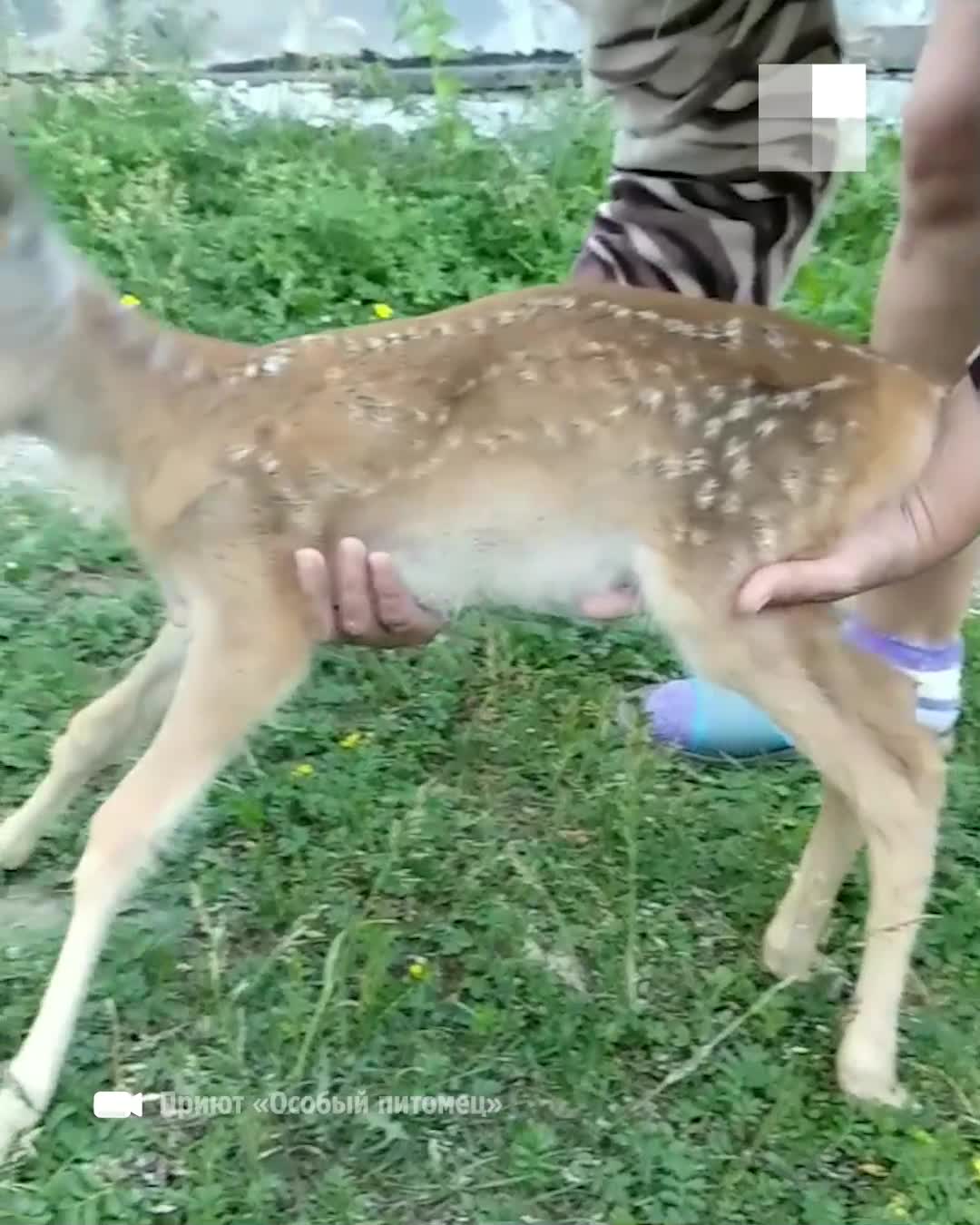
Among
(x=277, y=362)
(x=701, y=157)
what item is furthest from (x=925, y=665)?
(x=277, y=362)

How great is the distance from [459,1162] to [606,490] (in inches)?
35.2

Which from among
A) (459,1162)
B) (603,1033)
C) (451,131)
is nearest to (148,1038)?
(459,1162)

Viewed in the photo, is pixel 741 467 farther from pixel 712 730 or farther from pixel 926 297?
pixel 712 730

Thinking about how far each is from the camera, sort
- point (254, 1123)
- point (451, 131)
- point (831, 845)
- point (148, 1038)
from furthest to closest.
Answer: point (451, 131), point (831, 845), point (148, 1038), point (254, 1123)

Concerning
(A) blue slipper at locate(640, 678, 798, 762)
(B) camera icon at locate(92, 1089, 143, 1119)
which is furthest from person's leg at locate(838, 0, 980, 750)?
(B) camera icon at locate(92, 1089, 143, 1119)

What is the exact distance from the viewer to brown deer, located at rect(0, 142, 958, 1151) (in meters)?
2.51

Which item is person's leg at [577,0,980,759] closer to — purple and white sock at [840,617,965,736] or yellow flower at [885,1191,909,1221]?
purple and white sock at [840,617,965,736]

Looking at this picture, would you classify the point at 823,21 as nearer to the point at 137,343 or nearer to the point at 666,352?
the point at 666,352

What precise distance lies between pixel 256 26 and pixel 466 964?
398 centimetres

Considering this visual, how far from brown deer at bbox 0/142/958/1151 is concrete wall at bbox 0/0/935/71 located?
3.45 metres

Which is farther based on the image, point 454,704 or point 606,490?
point 454,704

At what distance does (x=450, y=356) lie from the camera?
2557 mm

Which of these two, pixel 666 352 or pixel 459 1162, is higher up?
pixel 666 352

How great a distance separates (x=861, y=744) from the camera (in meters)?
2.58
